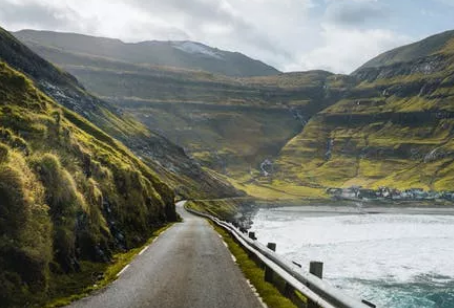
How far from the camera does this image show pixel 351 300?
31.6 feet

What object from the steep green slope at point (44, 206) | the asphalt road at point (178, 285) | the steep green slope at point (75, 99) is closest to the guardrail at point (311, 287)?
the asphalt road at point (178, 285)

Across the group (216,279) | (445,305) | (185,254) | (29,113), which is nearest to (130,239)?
(185,254)

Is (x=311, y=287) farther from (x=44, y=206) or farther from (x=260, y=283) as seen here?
(x=44, y=206)

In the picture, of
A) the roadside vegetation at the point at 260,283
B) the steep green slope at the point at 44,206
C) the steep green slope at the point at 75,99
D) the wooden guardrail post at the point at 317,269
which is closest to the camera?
the wooden guardrail post at the point at 317,269

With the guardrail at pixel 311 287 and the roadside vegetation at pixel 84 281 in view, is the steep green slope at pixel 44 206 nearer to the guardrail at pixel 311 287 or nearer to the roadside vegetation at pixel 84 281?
the roadside vegetation at pixel 84 281

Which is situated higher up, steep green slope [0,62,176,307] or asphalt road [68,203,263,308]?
steep green slope [0,62,176,307]

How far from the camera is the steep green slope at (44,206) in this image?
609 inches

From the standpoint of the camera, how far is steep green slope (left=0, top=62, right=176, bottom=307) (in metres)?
15.5

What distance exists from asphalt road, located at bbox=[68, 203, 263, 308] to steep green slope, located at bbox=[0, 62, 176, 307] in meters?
1.92

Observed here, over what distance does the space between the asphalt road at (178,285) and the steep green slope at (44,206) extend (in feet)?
6.30

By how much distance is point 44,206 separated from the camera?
18.2 metres

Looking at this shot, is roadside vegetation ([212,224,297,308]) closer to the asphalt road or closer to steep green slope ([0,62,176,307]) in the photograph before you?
the asphalt road

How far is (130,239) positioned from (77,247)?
12.5 meters

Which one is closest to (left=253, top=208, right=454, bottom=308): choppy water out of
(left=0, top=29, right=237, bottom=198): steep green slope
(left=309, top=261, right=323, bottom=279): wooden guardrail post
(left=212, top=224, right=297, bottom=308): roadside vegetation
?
(left=212, top=224, right=297, bottom=308): roadside vegetation
